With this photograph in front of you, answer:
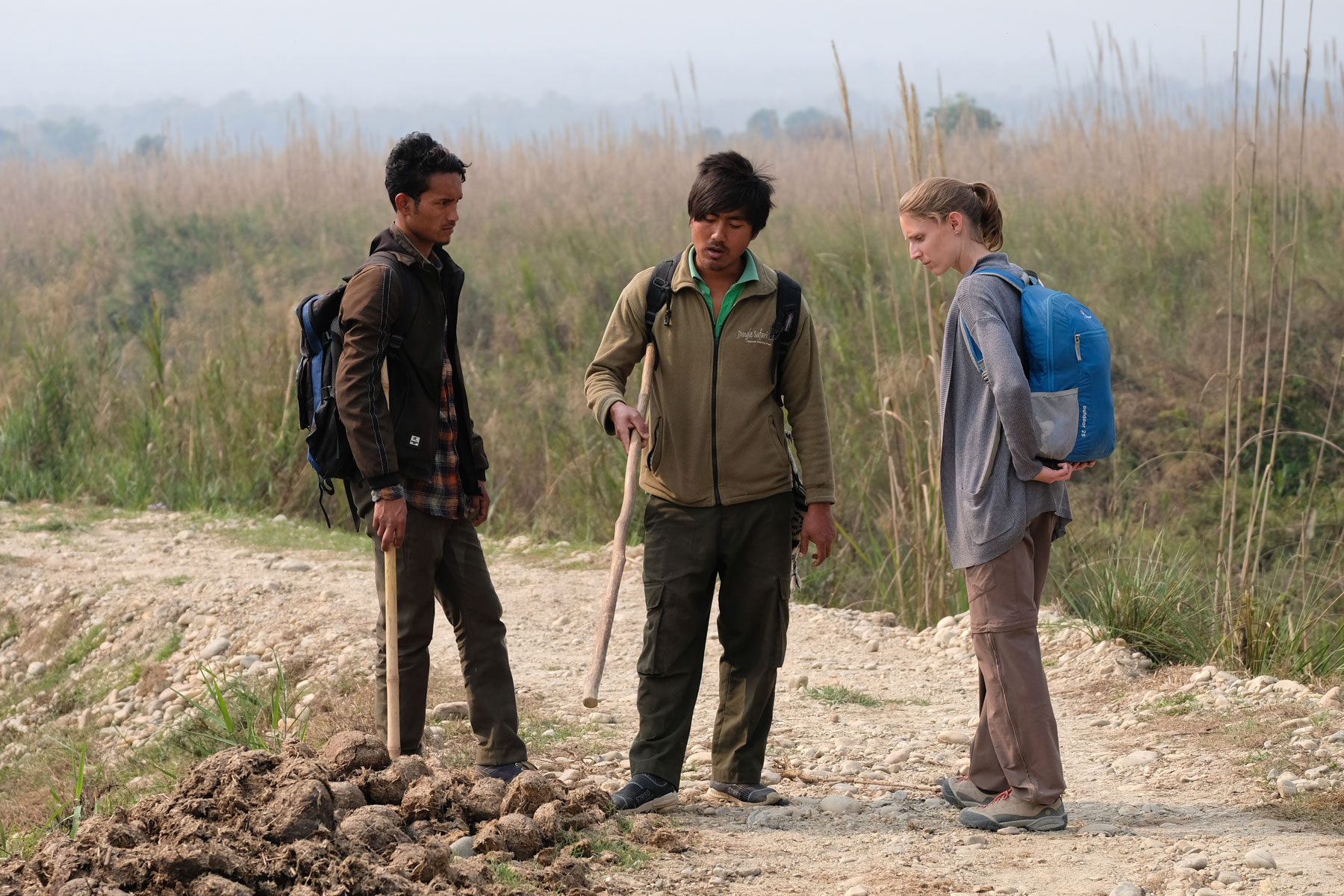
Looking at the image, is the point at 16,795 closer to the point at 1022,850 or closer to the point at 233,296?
the point at 1022,850

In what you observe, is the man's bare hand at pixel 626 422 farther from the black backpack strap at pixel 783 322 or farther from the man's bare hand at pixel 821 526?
the man's bare hand at pixel 821 526

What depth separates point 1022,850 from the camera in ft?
11.2

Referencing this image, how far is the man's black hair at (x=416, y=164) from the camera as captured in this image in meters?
3.56

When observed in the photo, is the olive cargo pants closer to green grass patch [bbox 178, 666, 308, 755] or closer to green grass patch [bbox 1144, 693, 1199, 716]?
green grass patch [bbox 178, 666, 308, 755]

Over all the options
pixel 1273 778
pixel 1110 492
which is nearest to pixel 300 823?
pixel 1273 778

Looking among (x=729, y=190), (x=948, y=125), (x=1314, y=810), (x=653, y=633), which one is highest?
(x=948, y=125)

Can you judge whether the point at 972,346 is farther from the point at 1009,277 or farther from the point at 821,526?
the point at 821,526

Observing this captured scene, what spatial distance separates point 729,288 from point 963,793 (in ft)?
5.28

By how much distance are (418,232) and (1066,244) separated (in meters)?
9.26

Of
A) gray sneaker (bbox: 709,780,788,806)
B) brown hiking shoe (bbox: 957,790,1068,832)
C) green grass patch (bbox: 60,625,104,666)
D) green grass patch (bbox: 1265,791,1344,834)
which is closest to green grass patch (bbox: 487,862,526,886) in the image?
gray sneaker (bbox: 709,780,788,806)

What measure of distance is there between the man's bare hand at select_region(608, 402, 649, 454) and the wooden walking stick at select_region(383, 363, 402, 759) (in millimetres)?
624

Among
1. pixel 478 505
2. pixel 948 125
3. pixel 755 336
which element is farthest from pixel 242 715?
pixel 948 125

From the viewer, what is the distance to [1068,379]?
329cm

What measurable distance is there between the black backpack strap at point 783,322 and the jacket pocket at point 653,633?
68 centimetres
